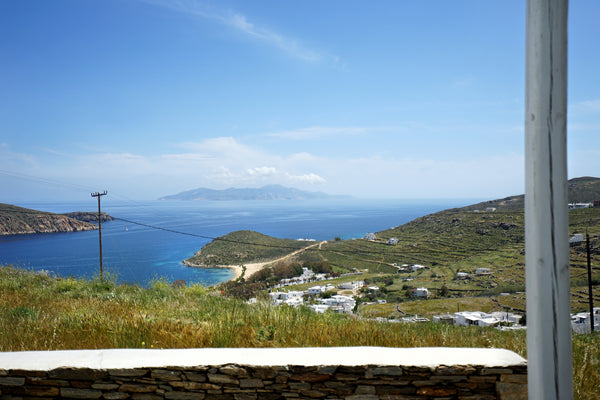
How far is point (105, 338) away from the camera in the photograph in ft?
10.4

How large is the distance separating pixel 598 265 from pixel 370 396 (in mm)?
24784

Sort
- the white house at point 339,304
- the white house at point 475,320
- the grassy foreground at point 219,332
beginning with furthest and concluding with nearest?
the white house at point 475,320 → the white house at point 339,304 → the grassy foreground at point 219,332

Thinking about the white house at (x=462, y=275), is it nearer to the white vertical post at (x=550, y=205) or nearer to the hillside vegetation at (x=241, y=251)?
the hillside vegetation at (x=241, y=251)

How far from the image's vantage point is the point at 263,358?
2.28 metres

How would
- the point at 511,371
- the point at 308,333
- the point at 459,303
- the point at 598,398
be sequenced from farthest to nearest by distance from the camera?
the point at 459,303 < the point at 308,333 < the point at 598,398 < the point at 511,371

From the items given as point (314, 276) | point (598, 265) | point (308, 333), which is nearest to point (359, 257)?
point (314, 276)

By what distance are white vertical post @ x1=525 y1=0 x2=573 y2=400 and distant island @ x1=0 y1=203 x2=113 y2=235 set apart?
20055 millimetres

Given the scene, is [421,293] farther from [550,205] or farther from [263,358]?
[550,205]

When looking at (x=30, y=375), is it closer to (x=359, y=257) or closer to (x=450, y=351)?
(x=450, y=351)

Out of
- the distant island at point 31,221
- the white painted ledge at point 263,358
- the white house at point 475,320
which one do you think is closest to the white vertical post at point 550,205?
the white painted ledge at point 263,358

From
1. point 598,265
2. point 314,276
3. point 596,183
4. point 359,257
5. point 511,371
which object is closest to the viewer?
point 511,371

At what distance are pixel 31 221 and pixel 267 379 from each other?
25082mm

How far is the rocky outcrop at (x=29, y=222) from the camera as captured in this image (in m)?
19.3

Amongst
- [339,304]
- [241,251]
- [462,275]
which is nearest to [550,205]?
[339,304]
